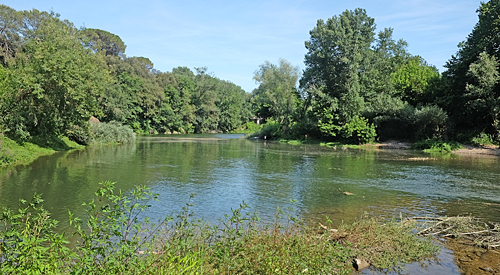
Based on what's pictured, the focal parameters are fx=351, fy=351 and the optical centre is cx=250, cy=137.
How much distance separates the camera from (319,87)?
51.1m

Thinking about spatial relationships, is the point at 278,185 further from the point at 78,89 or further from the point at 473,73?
the point at 473,73

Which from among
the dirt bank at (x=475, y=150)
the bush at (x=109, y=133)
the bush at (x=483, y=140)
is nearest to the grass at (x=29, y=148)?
the bush at (x=109, y=133)

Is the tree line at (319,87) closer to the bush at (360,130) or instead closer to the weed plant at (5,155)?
the bush at (360,130)

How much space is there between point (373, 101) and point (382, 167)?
2691 cm

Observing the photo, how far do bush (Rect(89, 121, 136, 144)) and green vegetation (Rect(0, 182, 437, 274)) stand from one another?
3417 cm

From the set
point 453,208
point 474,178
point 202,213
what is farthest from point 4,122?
point 474,178

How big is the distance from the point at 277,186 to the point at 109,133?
100.0 ft

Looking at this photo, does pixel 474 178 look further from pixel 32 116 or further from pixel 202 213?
pixel 32 116

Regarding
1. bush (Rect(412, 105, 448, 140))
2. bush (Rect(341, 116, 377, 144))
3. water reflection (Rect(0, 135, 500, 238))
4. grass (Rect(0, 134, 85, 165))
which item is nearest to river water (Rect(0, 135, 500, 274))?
water reflection (Rect(0, 135, 500, 238))

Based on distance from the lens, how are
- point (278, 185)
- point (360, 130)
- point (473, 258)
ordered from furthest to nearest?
point (360, 130) → point (278, 185) → point (473, 258)

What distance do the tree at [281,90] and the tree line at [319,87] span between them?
175 mm

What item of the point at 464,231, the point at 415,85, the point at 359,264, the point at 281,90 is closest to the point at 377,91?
the point at 415,85

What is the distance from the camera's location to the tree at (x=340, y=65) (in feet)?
153

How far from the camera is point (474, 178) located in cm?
1923
